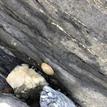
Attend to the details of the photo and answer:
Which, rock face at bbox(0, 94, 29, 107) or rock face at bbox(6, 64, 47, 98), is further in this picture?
rock face at bbox(6, 64, 47, 98)

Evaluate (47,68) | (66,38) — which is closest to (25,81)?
(47,68)

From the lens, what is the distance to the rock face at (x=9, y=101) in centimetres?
278

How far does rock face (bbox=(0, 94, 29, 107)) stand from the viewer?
2783 mm

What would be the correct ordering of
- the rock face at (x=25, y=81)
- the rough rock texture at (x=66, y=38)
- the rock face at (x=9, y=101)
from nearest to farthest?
the rough rock texture at (x=66, y=38) → the rock face at (x=9, y=101) → the rock face at (x=25, y=81)

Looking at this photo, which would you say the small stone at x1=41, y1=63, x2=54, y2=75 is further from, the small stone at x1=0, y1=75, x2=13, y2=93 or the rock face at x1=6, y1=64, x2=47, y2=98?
the small stone at x1=0, y1=75, x2=13, y2=93

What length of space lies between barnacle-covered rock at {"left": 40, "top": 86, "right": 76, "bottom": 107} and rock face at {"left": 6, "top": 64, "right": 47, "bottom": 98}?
97 mm

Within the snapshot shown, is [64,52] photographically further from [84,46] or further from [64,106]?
[64,106]

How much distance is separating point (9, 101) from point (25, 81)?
0.21 metres

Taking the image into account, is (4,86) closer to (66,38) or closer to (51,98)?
(51,98)

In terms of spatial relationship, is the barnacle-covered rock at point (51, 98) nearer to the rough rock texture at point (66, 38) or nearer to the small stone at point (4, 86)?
the rough rock texture at point (66, 38)

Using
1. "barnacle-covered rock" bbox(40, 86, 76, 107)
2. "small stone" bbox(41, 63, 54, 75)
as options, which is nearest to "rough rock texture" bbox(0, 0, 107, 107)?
"small stone" bbox(41, 63, 54, 75)

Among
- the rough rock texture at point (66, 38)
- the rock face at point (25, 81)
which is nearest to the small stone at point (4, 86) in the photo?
the rock face at point (25, 81)

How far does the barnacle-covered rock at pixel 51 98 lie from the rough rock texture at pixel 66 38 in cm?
14

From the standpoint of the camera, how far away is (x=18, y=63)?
3.09 meters
